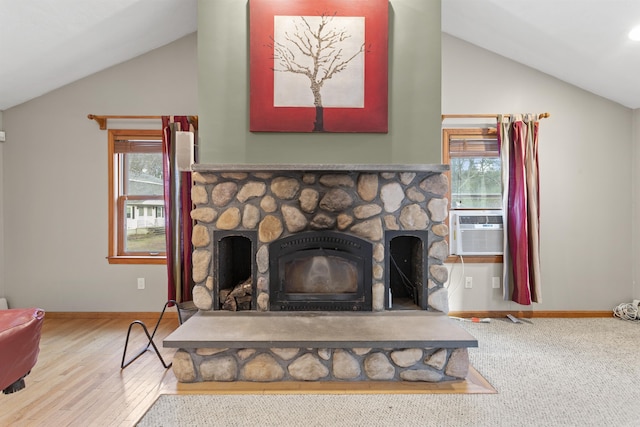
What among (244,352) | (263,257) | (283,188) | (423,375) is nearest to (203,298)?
(263,257)

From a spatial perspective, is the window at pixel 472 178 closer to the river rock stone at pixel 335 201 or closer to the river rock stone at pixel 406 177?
the river rock stone at pixel 406 177

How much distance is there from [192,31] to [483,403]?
155 inches

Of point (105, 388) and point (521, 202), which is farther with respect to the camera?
point (521, 202)

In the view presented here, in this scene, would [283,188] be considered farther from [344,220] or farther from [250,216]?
[344,220]

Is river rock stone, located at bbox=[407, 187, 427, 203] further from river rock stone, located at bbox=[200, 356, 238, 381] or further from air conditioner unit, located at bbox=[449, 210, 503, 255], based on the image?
river rock stone, located at bbox=[200, 356, 238, 381]

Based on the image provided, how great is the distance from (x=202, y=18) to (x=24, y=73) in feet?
5.88

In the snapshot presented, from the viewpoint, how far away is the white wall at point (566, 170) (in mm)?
3709

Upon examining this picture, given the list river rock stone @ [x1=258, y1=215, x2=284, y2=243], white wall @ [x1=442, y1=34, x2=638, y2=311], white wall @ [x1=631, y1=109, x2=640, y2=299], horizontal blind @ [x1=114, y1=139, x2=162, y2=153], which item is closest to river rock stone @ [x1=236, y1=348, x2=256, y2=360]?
river rock stone @ [x1=258, y1=215, x2=284, y2=243]

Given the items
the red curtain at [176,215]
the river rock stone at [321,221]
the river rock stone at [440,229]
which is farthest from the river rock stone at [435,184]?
the red curtain at [176,215]

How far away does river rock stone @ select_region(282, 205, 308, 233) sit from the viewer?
2.76 metres

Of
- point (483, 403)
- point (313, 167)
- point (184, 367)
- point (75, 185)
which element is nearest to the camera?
point (483, 403)

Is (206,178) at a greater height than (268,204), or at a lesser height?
greater

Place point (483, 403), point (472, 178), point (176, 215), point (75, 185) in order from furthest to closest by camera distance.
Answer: point (472, 178), point (75, 185), point (176, 215), point (483, 403)

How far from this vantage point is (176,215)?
11.6ft
